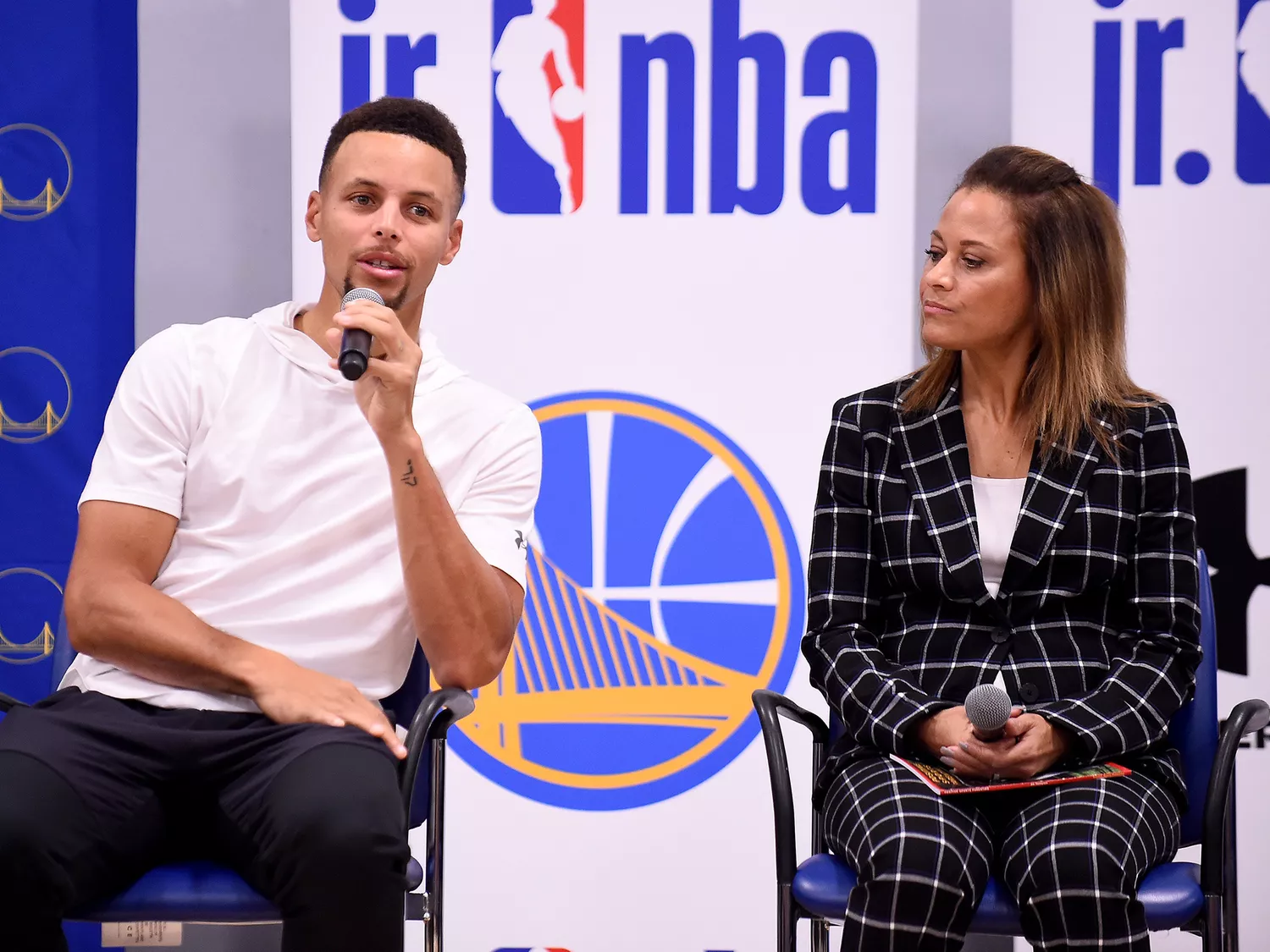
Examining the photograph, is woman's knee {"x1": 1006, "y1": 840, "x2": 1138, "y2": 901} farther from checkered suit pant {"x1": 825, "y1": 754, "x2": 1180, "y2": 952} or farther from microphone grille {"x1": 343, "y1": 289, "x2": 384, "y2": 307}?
microphone grille {"x1": 343, "y1": 289, "x2": 384, "y2": 307}

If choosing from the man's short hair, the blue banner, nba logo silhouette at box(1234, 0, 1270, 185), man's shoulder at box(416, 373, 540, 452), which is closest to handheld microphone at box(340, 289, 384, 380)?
man's shoulder at box(416, 373, 540, 452)

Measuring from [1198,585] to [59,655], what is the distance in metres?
1.95

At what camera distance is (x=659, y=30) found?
3064 mm

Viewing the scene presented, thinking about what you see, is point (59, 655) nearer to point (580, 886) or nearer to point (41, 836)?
point (41, 836)

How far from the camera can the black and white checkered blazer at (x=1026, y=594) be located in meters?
2.07

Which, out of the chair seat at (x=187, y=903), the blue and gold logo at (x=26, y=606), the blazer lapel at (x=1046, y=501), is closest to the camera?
Answer: the chair seat at (x=187, y=903)

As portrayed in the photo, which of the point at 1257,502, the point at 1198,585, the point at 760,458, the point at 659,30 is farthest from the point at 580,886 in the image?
the point at 659,30

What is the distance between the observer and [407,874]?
6.36 ft

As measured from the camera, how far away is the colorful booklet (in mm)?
1946

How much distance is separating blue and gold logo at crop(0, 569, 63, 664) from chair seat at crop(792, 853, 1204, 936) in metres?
1.94

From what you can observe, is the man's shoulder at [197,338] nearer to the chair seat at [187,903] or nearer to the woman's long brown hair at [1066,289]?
the chair seat at [187,903]

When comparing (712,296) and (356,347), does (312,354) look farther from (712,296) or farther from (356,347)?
(712,296)

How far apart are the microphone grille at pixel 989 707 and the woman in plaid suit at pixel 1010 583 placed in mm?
86

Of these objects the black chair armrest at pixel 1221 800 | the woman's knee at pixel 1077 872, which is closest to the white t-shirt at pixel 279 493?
the woman's knee at pixel 1077 872
